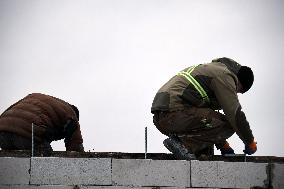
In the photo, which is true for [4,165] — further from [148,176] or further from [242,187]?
[242,187]

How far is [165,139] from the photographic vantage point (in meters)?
4.33

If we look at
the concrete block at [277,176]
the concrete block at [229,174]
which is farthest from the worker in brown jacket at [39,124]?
the concrete block at [277,176]

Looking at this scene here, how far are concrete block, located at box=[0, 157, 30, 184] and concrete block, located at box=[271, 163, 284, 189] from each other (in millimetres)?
2141

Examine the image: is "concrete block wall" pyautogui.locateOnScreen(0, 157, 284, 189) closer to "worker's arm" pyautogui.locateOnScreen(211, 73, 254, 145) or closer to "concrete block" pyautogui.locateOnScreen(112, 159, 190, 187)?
"concrete block" pyautogui.locateOnScreen(112, 159, 190, 187)

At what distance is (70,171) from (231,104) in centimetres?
155

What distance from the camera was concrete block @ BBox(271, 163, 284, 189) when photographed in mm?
4039

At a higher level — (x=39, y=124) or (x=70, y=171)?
(x=39, y=124)

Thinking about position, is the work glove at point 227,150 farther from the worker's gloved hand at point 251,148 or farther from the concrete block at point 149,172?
the concrete block at point 149,172

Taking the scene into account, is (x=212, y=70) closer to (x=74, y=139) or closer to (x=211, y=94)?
(x=211, y=94)

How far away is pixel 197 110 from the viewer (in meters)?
4.28

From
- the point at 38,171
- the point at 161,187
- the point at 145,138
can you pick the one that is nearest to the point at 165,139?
the point at 145,138

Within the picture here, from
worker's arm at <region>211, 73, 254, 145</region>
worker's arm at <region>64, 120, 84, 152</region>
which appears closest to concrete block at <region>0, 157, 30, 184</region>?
worker's arm at <region>64, 120, 84, 152</region>

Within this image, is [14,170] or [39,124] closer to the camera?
[14,170]

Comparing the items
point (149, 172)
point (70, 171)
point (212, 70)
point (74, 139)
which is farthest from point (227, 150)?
point (70, 171)
